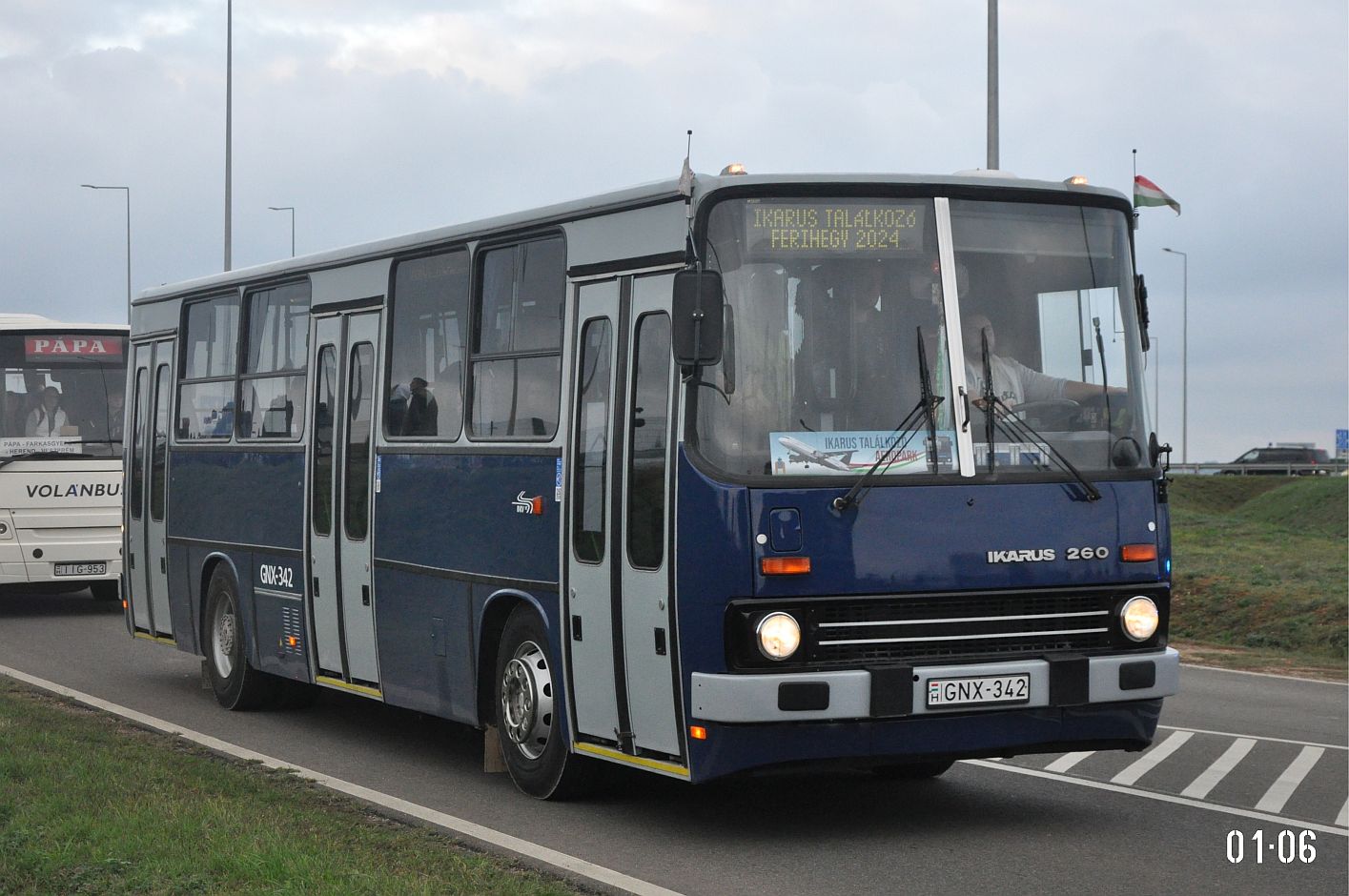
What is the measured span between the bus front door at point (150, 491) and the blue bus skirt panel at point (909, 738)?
333 inches

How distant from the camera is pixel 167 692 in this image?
15797 mm

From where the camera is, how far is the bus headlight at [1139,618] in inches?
364

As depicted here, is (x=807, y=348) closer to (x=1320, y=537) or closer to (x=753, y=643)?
(x=753, y=643)

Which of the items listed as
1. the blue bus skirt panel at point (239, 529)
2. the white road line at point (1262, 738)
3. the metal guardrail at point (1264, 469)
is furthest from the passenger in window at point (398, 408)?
the metal guardrail at point (1264, 469)

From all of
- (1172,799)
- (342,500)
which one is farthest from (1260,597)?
(342,500)

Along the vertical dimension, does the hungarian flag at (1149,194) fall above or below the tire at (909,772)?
above

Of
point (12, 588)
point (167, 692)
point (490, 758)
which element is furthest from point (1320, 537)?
point (490, 758)

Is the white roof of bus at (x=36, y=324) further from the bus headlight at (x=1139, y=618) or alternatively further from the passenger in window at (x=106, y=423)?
the bus headlight at (x=1139, y=618)

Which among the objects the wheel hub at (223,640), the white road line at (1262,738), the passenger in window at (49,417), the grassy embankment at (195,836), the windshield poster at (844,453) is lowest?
the white road line at (1262,738)

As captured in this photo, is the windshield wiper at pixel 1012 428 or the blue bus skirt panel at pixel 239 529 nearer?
the windshield wiper at pixel 1012 428

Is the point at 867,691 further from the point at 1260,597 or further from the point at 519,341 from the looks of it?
the point at 1260,597

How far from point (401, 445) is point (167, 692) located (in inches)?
191

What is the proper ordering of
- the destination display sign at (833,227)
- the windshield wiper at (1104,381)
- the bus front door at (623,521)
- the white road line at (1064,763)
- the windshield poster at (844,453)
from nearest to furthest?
the windshield poster at (844,453), the destination display sign at (833,227), the bus front door at (623,521), the windshield wiper at (1104,381), the white road line at (1064,763)

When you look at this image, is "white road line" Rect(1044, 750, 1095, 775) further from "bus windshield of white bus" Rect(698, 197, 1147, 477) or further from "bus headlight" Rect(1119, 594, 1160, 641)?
"bus windshield of white bus" Rect(698, 197, 1147, 477)
